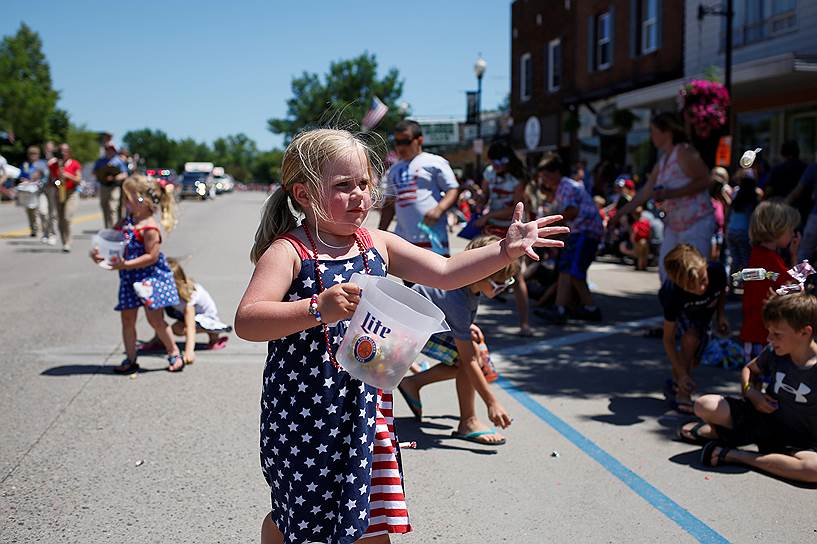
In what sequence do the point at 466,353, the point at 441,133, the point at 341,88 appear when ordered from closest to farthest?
the point at 466,353
the point at 441,133
the point at 341,88

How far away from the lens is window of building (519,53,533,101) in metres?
30.2

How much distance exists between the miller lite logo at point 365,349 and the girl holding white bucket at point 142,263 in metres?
4.10

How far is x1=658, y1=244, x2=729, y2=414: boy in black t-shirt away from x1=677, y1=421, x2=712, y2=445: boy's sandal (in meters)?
0.56

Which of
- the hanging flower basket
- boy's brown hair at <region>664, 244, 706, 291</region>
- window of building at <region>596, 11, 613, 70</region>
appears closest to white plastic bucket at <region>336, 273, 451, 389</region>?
boy's brown hair at <region>664, 244, 706, 291</region>

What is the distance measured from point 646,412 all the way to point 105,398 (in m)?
3.71

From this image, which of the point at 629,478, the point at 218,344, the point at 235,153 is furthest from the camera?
the point at 235,153

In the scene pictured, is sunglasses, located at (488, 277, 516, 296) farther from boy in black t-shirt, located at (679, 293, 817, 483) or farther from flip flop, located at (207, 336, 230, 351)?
flip flop, located at (207, 336, 230, 351)

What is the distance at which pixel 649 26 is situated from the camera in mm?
21156

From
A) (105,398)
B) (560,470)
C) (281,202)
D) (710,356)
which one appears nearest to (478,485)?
(560,470)

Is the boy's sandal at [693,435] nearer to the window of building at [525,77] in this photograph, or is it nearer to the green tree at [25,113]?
the window of building at [525,77]

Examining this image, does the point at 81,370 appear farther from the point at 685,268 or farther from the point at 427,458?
the point at 685,268

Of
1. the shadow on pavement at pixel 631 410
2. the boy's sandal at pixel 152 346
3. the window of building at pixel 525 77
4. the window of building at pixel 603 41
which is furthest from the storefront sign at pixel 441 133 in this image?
the shadow on pavement at pixel 631 410

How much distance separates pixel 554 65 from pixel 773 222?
24.0m

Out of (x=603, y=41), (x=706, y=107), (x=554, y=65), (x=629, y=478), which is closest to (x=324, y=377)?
(x=629, y=478)
